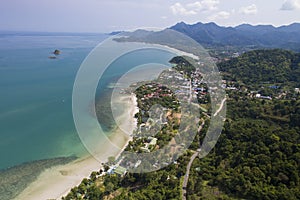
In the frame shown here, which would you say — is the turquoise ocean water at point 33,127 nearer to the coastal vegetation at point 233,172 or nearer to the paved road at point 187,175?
the coastal vegetation at point 233,172

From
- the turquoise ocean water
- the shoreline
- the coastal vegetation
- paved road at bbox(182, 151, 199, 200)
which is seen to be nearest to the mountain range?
the turquoise ocean water

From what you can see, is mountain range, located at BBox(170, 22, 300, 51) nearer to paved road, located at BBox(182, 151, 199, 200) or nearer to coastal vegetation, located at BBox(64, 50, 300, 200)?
coastal vegetation, located at BBox(64, 50, 300, 200)

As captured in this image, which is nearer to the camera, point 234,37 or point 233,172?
point 233,172

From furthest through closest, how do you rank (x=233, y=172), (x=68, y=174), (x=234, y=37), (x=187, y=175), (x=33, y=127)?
(x=234, y=37)
(x=33, y=127)
(x=68, y=174)
(x=187, y=175)
(x=233, y=172)

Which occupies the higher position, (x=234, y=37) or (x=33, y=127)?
(x=234, y=37)

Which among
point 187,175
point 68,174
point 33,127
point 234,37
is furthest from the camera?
point 234,37

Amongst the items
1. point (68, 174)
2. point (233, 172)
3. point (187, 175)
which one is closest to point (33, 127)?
point (68, 174)

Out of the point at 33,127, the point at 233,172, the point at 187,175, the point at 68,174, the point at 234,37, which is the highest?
the point at 234,37

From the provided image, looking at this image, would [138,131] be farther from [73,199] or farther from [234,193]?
[234,193]

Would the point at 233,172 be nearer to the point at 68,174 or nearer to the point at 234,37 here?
the point at 68,174
